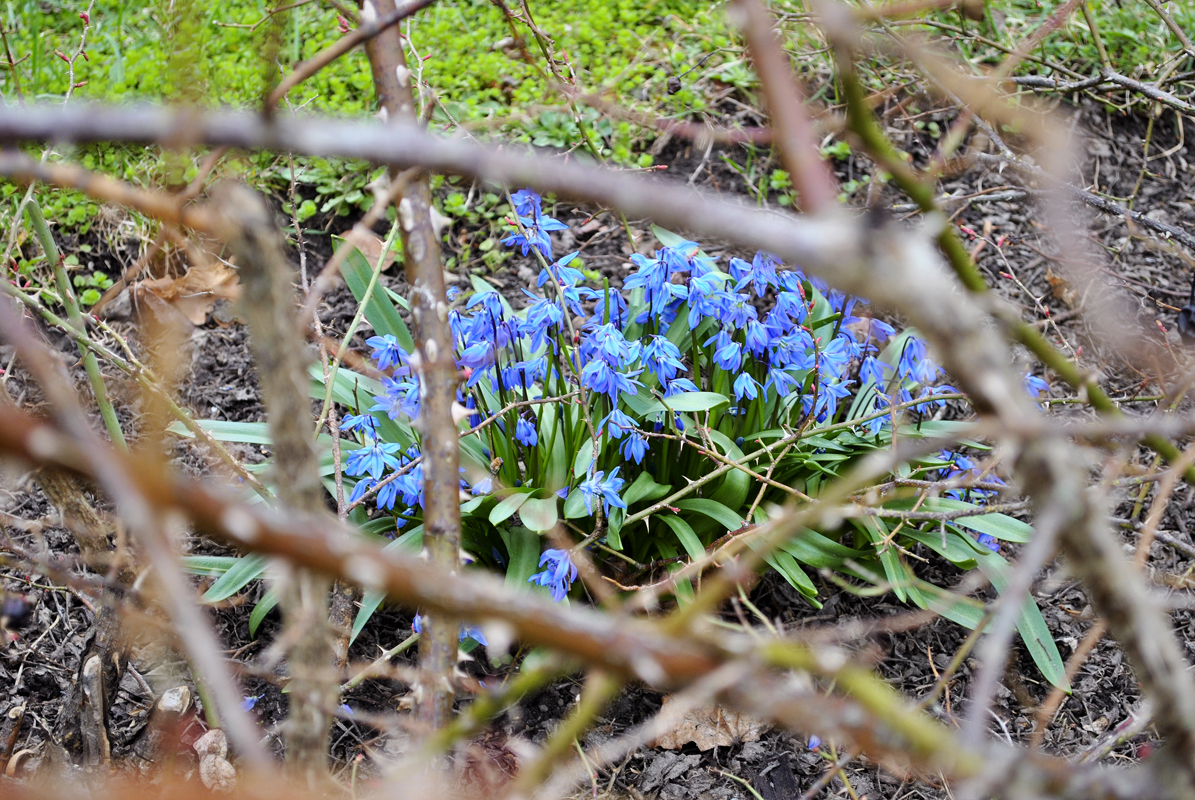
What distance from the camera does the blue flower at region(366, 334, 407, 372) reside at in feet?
7.73

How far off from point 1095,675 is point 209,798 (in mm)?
2520

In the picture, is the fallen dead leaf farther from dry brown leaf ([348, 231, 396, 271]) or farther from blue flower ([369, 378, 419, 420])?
dry brown leaf ([348, 231, 396, 271])

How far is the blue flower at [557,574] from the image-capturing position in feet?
6.71

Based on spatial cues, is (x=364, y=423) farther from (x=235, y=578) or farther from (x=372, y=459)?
(x=235, y=578)

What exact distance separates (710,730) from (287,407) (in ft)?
5.85

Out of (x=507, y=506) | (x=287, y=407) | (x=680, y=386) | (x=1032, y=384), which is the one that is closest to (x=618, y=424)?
(x=680, y=386)

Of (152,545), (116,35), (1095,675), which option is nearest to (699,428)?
(1095,675)

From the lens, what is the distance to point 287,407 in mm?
775

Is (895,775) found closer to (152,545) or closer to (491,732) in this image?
(491,732)

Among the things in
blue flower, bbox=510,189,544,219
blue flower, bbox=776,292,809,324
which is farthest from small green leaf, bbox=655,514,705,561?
blue flower, bbox=510,189,544,219

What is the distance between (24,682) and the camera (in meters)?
2.28

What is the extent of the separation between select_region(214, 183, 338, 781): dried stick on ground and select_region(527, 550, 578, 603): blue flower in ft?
3.93

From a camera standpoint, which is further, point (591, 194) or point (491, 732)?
point (491, 732)

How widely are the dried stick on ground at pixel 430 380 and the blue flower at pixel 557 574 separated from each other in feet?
2.99
